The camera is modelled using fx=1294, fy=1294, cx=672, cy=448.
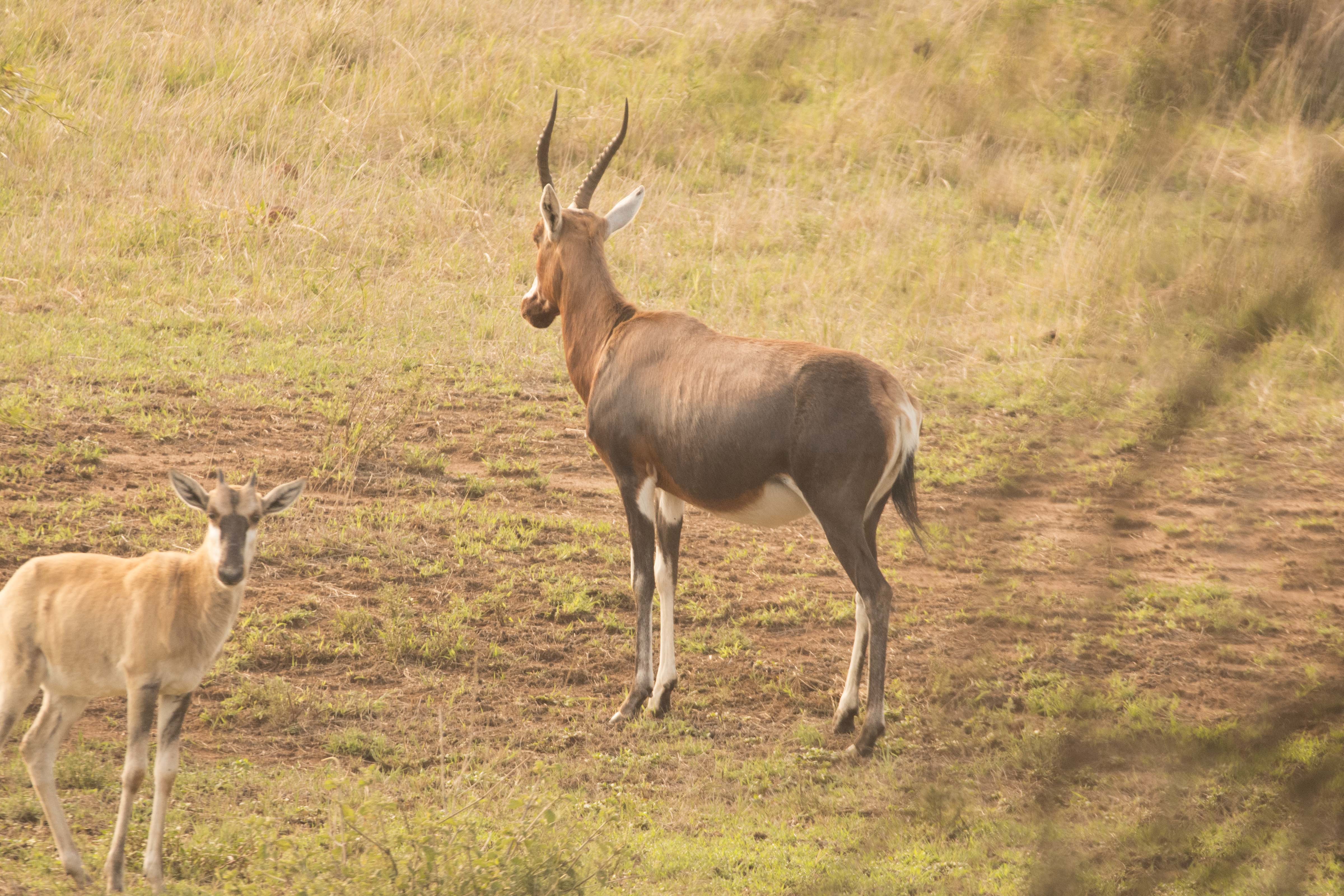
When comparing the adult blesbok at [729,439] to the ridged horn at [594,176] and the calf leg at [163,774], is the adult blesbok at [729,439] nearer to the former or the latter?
the ridged horn at [594,176]

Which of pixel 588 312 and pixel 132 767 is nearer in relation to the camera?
pixel 132 767

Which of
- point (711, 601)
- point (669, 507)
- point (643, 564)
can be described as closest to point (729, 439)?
point (669, 507)

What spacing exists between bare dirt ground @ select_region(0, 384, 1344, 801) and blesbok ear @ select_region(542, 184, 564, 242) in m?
1.93

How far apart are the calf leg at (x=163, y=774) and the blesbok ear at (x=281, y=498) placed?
0.69m

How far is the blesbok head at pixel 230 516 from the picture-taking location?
4.36m

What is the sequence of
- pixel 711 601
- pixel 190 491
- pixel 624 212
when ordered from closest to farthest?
pixel 190 491 < pixel 711 601 < pixel 624 212

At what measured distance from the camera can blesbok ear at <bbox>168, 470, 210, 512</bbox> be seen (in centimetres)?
455

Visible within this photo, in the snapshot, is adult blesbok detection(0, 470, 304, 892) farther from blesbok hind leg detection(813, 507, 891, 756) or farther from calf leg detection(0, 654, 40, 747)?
blesbok hind leg detection(813, 507, 891, 756)

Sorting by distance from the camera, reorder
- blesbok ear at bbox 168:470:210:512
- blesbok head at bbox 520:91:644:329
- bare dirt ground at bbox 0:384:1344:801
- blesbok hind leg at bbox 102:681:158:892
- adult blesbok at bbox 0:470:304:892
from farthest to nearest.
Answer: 1. blesbok head at bbox 520:91:644:329
2. blesbok ear at bbox 168:470:210:512
3. adult blesbok at bbox 0:470:304:892
4. blesbok hind leg at bbox 102:681:158:892
5. bare dirt ground at bbox 0:384:1344:801

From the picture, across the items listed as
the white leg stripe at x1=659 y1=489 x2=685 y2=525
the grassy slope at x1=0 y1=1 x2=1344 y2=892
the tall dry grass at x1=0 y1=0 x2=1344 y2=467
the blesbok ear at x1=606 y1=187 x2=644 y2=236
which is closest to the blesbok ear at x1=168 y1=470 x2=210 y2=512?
the grassy slope at x1=0 y1=1 x2=1344 y2=892

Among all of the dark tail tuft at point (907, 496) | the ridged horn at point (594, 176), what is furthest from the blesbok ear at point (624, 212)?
the dark tail tuft at point (907, 496)

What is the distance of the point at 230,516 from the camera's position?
4457 mm

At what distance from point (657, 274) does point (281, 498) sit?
8.17 meters

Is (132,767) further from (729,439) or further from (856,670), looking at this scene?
(856,670)
